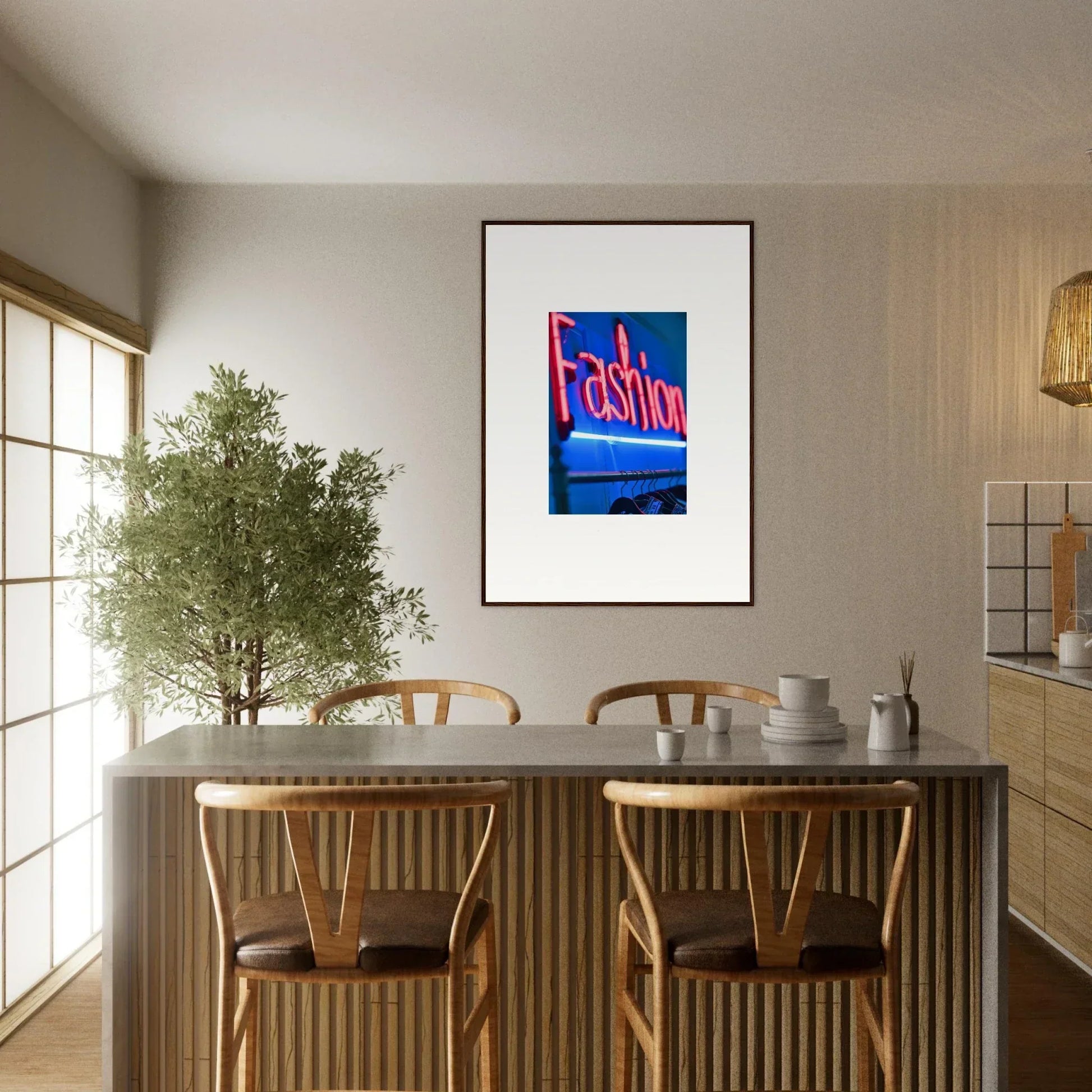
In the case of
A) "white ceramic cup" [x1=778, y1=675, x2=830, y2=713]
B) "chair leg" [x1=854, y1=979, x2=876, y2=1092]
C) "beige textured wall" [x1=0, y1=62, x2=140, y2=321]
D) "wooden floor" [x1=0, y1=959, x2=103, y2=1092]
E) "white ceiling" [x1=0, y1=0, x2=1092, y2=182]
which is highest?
"white ceiling" [x1=0, y1=0, x2=1092, y2=182]

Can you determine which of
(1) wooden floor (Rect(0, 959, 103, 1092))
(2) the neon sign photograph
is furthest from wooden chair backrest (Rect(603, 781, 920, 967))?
(2) the neon sign photograph

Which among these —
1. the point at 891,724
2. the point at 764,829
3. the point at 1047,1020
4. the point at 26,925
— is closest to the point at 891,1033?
the point at 764,829

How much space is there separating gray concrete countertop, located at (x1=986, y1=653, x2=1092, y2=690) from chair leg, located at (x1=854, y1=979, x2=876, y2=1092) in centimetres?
170

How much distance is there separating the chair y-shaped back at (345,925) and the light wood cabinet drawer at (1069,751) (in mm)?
2224

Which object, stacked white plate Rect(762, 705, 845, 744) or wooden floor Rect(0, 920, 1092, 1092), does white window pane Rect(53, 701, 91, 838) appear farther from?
stacked white plate Rect(762, 705, 845, 744)

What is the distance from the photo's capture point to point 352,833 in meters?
1.84

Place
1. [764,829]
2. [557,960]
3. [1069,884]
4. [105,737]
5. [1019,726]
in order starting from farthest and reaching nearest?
1. [105,737]
2. [1019,726]
3. [1069,884]
4. [557,960]
5. [764,829]

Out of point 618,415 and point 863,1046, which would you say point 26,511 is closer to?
point 618,415

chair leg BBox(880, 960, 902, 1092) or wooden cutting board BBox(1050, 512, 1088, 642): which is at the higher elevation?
wooden cutting board BBox(1050, 512, 1088, 642)

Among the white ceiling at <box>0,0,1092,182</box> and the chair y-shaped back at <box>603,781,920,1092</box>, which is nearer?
the chair y-shaped back at <box>603,781,920,1092</box>

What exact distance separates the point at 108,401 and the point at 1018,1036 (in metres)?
3.69

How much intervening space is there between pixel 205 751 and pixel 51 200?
2.17 metres

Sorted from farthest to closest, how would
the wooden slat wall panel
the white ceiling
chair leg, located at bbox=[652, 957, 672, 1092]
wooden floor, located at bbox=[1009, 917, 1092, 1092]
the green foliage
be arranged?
the green foliage < the white ceiling < wooden floor, located at bbox=[1009, 917, 1092, 1092] < the wooden slat wall panel < chair leg, located at bbox=[652, 957, 672, 1092]

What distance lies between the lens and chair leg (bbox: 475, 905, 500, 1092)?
2.06 m
